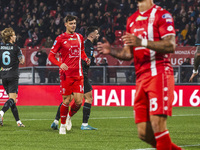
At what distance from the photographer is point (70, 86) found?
9195 mm

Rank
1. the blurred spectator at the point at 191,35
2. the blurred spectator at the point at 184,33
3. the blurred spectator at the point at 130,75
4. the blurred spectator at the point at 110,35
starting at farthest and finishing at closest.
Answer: the blurred spectator at the point at 110,35
the blurred spectator at the point at 184,33
the blurred spectator at the point at 191,35
the blurred spectator at the point at 130,75

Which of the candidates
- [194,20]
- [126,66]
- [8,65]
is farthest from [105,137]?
[194,20]

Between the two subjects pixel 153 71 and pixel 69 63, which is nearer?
pixel 153 71

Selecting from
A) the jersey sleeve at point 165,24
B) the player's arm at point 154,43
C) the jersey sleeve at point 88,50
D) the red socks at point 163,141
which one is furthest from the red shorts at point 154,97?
the jersey sleeve at point 88,50

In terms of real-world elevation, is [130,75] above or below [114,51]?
below

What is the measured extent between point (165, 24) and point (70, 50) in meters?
4.57

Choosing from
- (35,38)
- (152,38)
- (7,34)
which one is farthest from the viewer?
(35,38)

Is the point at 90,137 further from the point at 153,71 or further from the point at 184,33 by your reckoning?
the point at 184,33

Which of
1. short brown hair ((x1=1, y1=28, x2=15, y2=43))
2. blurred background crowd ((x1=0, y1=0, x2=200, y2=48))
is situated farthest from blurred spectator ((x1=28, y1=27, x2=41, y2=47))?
short brown hair ((x1=1, y1=28, x2=15, y2=43))

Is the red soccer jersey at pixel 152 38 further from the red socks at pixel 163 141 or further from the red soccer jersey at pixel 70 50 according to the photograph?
the red soccer jersey at pixel 70 50

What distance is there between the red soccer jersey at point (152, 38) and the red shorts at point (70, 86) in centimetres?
422

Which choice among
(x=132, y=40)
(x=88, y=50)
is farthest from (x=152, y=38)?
(x=88, y=50)

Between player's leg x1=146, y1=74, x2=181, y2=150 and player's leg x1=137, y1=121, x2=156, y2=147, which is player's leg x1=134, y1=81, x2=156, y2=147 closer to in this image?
player's leg x1=137, y1=121, x2=156, y2=147

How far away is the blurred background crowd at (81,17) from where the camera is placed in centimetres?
2217
